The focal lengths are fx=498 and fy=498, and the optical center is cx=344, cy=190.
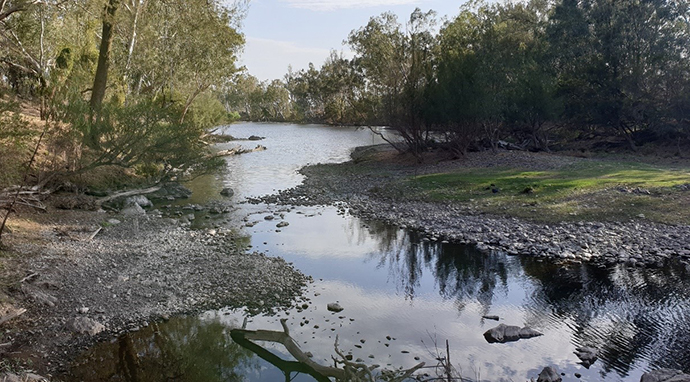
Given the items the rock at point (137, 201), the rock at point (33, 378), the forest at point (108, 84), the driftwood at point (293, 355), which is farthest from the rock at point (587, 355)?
the rock at point (137, 201)

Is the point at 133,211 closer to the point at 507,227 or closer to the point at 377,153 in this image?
the point at 507,227

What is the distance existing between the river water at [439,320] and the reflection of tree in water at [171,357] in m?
0.03

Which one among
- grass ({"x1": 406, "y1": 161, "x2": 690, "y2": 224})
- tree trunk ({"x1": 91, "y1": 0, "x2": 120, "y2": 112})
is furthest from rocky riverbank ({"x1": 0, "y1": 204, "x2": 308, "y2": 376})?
grass ({"x1": 406, "y1": 161, "x2": 690, "y2": 224})

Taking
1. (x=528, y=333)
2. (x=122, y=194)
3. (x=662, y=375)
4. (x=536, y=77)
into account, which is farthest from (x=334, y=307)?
(x=536, y=77)

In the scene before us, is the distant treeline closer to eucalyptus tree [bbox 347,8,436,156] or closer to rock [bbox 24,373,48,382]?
eucalyptus tree [bbox 347,8,436,156]

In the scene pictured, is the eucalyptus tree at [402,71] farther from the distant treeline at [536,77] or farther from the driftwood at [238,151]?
the driftwood at [238,151]

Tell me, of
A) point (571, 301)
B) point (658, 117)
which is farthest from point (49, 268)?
point (658, 117)

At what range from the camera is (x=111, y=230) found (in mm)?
15977

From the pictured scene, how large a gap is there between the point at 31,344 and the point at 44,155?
12.8 m

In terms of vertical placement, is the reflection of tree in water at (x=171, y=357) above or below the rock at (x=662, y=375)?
below

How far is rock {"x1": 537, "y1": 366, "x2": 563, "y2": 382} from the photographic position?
834 centimetres

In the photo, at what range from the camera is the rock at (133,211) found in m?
19.1

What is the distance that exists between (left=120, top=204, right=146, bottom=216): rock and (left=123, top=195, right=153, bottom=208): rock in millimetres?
654

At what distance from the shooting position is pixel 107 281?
1147cm
